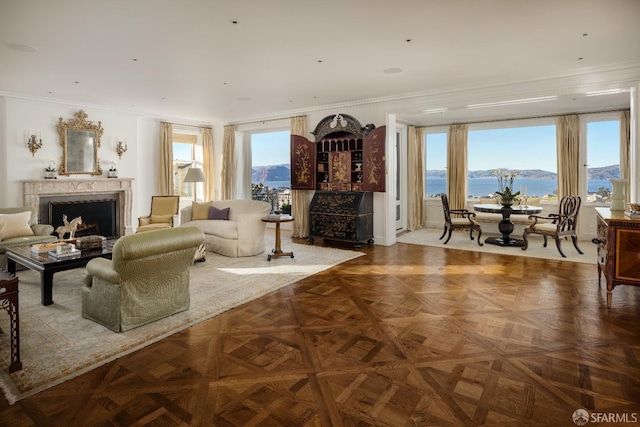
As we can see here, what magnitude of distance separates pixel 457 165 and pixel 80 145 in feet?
25.9

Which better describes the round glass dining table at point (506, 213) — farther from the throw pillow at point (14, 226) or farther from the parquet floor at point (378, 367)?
the throw pillow at point (14, 226)

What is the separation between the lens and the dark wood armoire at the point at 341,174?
6.93 m

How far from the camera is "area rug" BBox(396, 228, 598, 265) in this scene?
6121mm

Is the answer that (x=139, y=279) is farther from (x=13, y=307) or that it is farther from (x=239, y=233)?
(x=239, y=233)

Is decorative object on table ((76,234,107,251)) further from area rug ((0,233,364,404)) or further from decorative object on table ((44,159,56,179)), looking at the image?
decorative object on table ((44,159,56,179))

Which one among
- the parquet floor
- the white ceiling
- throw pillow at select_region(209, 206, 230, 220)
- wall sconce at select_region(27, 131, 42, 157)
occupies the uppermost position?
the white ceiling

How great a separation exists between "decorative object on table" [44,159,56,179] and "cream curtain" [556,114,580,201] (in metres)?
9.66

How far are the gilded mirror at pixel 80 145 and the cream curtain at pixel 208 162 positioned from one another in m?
2.48

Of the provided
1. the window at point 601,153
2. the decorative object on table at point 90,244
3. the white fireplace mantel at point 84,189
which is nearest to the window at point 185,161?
the white fireplace mantel at point 84,189

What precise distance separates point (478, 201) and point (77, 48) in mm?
8039

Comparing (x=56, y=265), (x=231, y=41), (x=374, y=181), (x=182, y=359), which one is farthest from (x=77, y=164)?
(x=182, y=359)

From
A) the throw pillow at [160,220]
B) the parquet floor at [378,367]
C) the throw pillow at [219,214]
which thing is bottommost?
the parquet floor at [378,367]

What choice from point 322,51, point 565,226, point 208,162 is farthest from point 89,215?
point 565,226

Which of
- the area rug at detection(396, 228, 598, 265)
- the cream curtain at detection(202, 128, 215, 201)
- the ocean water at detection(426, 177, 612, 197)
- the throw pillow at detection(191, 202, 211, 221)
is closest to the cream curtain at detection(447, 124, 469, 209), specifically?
the ocean water at detection(426, 177, 612, 197)
